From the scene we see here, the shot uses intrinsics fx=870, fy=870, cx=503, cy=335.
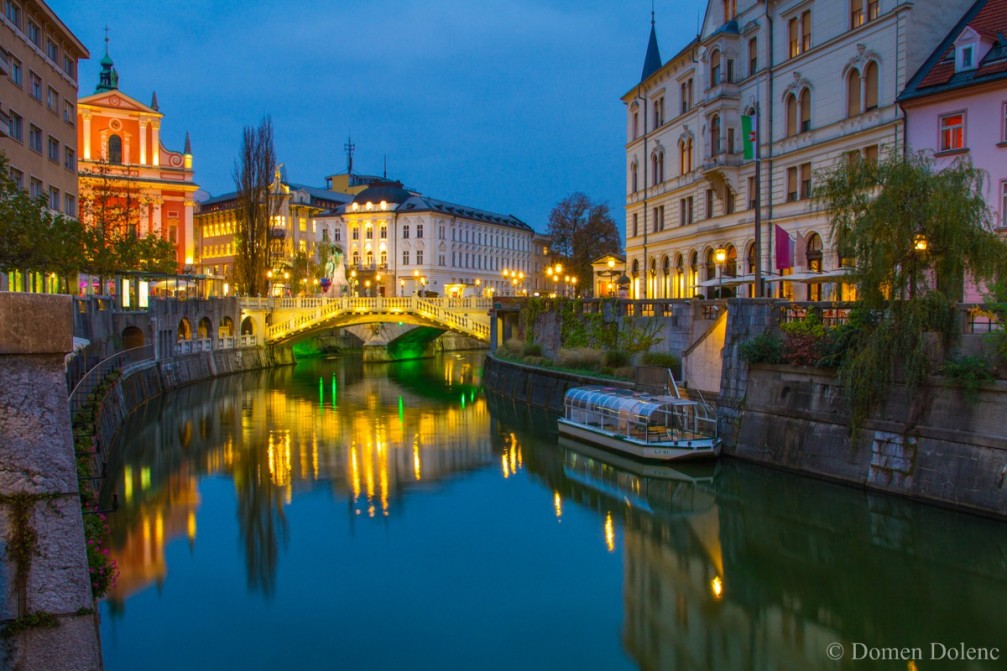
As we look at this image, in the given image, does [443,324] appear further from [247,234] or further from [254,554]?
[254,554]

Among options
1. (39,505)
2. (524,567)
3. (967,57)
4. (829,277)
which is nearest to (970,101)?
(967,57)

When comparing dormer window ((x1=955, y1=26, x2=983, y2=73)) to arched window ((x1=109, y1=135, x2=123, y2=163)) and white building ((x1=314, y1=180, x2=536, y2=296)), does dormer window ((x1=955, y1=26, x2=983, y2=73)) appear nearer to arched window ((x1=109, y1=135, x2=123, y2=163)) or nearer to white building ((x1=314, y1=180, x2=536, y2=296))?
arched window ((x1=109, y1=135, x2=123, y2=163))

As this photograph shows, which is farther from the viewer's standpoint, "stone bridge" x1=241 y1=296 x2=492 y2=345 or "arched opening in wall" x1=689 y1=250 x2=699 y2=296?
"stone bridge" x1=241 y1=296 x2=492 y2=345

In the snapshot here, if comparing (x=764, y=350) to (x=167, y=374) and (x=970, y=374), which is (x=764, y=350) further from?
(x=167, y=374)

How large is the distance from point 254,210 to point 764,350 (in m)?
46.8

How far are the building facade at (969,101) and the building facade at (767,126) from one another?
963 millimetres

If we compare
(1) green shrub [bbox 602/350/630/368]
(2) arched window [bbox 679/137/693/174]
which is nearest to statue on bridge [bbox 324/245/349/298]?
(2) arched window [bbox 679/137/693/174]

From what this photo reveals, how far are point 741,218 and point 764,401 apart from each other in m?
19.4

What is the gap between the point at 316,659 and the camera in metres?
13.7

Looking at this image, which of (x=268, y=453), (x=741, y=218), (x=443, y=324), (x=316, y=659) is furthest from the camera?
(x=443, y=324)

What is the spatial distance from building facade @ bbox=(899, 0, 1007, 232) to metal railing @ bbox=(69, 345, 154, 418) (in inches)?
1122

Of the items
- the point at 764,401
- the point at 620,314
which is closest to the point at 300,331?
the point at 620,314

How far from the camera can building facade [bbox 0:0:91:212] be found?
40406 mm

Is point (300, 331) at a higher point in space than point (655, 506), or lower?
higher
